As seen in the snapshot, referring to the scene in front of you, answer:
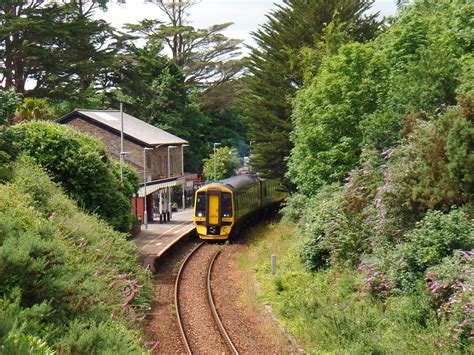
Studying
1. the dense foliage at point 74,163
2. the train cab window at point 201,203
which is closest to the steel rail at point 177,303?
the train cab window at point 201,203

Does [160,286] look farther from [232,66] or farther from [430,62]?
[232,66]

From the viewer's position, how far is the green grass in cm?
1104

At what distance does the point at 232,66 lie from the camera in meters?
54.1

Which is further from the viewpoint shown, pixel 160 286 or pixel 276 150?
pixel 276 150

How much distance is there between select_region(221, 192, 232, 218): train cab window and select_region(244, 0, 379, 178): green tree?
7.01m

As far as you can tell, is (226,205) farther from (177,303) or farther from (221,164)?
(221,164)

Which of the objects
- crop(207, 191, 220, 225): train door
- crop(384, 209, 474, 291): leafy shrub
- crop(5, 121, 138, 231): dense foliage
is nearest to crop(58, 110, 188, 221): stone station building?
crop(207, 191, 220, 225): train door

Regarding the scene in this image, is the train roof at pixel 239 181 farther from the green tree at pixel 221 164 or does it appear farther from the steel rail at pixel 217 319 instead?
the green tree at pixel 221 164

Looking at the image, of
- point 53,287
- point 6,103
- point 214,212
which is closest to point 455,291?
point 53,287

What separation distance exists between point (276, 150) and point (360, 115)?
1230 centimetres

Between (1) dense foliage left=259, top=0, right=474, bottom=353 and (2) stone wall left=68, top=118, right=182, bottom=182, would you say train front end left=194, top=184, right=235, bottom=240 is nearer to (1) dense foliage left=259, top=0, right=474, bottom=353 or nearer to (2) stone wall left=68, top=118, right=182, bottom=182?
(1) dense foliage left=259, top=0, right=474, bottom=353

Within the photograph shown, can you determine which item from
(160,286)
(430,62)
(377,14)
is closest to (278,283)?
(160,286)

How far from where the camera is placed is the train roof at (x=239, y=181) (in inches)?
1089

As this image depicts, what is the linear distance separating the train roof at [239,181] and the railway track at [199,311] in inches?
185
